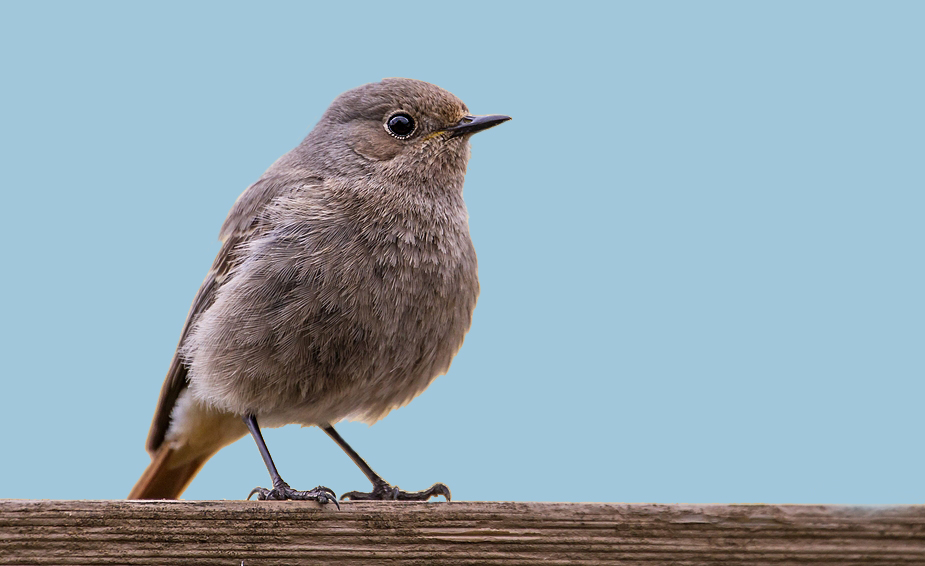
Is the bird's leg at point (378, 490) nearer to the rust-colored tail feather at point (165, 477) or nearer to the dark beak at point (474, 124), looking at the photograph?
the rust-colored tail feather at point (165, 477)

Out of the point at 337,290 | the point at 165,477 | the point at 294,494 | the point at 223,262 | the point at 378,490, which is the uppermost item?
the point at 223,262

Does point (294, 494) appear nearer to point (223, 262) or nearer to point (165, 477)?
point (223, 262)

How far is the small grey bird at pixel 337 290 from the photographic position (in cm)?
332

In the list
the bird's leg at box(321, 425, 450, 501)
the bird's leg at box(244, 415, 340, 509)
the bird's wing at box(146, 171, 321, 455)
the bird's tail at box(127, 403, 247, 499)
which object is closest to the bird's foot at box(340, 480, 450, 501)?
the bird's leg at box(321, 425, 450, 501)

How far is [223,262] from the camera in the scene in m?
3.87

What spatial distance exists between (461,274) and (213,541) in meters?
1.57

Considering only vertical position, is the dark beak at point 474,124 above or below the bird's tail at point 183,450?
above

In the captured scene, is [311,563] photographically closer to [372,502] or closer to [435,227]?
[372,502]

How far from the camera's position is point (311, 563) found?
2.46 metres

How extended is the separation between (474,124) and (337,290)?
3.30ft

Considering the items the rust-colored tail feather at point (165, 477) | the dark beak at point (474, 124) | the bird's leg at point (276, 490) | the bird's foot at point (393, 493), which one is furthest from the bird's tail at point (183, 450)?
the dark beak at point (474, 124)

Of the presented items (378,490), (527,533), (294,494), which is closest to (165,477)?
(378,490)

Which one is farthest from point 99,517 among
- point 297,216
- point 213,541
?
point 297,216

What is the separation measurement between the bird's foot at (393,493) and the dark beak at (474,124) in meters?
1.48
